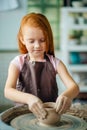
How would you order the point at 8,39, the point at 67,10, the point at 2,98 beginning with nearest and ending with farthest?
1. the point at 2,98
2. the point at 8,39
3. the point at 67,10

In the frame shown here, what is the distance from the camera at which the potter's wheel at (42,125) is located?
83cm

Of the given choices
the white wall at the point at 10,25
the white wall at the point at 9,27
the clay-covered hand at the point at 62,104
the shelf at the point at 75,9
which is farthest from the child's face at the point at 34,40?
the shelf at the point at 75,9

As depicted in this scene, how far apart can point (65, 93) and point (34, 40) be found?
7.6 inches

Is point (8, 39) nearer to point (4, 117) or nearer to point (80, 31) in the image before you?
point (80, 31)

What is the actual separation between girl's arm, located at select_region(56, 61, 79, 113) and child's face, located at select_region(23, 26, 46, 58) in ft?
0.29

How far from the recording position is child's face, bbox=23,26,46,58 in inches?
36.2

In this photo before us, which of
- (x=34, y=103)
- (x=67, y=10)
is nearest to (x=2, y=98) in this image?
(x=34, y=103)

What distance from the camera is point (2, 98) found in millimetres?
1208

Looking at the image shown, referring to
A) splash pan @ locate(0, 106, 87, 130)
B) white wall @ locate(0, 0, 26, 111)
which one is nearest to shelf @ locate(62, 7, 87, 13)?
white wall @ locate(0, 0, 26, 111)

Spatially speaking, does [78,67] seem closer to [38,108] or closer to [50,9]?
[50,9]

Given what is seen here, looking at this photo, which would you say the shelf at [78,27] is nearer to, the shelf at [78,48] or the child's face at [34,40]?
the shelf at [78,48]

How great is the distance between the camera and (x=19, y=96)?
86 cm

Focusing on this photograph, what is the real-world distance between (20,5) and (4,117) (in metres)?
1.14

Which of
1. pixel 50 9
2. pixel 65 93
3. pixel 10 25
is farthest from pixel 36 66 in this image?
pixel 50 9
